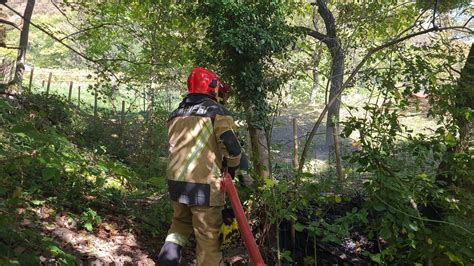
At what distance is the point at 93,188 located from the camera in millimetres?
5082

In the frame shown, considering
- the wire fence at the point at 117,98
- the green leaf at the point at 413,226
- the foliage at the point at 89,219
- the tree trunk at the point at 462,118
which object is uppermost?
the wire fence at the point at 117,98

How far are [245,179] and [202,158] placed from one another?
1332 millimetres

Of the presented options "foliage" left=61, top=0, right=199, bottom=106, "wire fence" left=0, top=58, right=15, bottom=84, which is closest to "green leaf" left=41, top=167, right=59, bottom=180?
"foliage" left=61, top=0, right=199, bottom=106

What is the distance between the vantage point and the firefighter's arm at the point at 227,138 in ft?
11.3

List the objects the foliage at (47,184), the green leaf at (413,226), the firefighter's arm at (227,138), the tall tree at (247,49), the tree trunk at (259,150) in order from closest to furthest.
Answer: the foliage at (47,184), the green leaf at (413,226), the firefighter's arm at (227,138), the tree trunk at (259,150), the tall tree at (247,49)

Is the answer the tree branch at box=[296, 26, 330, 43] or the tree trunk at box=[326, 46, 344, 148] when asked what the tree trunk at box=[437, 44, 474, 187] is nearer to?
the tree trunk at box=[326, 46, 344, 148]

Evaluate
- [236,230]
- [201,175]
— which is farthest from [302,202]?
[201,175]

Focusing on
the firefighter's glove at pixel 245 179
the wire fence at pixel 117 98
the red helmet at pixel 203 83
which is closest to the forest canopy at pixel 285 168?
the firefighter's glove at pixel 245 179

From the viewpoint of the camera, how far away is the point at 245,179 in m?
4.74

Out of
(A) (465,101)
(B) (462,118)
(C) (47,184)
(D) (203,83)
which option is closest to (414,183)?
(B) (462,118)

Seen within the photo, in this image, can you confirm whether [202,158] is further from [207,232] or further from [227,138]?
[207,232]

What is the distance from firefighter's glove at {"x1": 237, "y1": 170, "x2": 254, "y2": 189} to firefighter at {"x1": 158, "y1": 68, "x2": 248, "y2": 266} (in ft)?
3.37

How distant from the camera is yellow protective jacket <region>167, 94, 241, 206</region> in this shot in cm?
348

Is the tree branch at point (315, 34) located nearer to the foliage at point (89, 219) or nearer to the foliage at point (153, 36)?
the foliage at point (153, 36)
